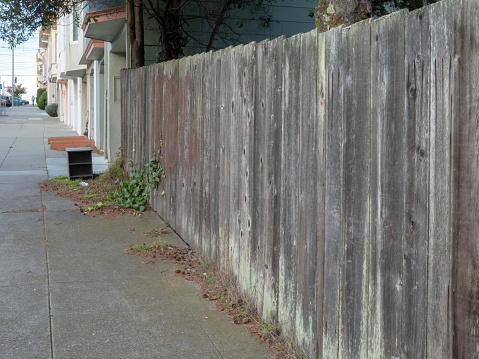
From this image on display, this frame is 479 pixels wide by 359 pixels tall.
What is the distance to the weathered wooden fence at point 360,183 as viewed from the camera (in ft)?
8.71

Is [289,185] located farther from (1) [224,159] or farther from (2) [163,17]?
(2) [163,17]

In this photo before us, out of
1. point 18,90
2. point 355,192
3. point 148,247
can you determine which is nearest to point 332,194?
point 355,192

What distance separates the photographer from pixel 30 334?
185 inches

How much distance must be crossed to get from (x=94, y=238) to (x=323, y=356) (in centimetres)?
467

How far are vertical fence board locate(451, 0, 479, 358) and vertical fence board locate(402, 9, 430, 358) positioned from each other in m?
0.20

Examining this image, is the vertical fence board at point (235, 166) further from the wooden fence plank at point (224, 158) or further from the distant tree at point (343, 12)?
the distant tree at point (343, 12)

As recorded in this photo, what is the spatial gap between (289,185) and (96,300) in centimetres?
223

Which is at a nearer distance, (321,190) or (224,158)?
(321,190)

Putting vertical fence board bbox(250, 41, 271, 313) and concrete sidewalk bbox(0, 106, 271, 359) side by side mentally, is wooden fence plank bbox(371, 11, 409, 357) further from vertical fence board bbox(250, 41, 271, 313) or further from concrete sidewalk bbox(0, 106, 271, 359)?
vertical fence board bbox(250, 41, 271, 313)

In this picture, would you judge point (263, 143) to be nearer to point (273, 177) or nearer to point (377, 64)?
point (273, 177)

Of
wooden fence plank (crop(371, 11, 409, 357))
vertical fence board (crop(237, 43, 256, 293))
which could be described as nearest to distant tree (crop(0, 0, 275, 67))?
vertical fence board (crop(237, 43, 256, 293))

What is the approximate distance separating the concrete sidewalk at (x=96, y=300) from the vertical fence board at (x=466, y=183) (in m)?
1.96

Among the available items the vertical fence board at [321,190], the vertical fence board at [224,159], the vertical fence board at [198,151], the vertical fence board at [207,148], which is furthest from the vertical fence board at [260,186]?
the vertical fence board at [198,151]

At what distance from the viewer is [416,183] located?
291 centimetres
